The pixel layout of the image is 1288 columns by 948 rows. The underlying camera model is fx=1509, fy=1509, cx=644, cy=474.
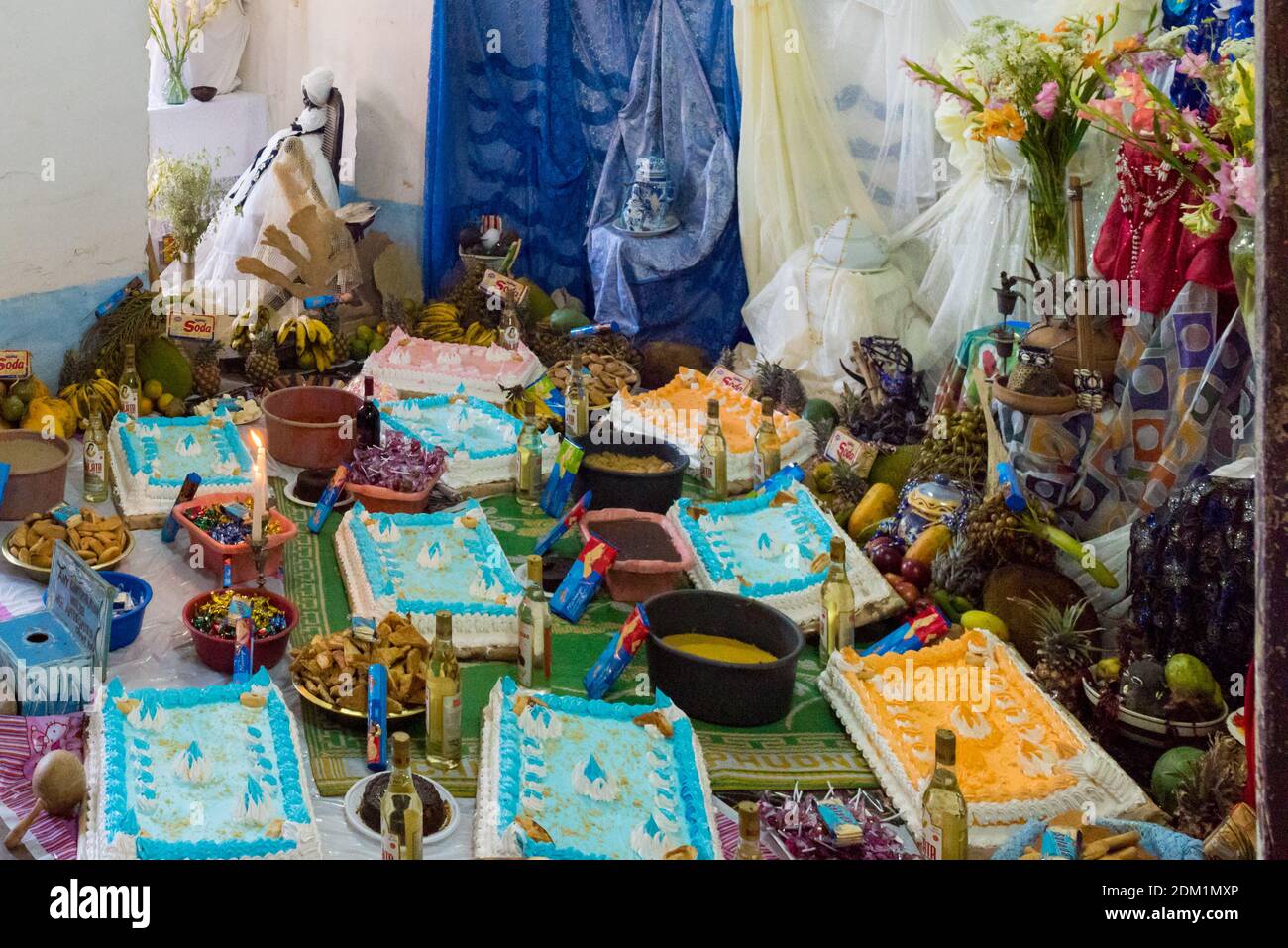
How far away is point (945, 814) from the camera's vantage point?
3.35 m

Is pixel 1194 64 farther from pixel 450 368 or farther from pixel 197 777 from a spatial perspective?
pixel 450 368

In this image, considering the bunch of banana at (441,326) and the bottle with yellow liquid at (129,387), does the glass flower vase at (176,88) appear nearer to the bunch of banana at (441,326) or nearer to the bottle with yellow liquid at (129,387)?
the bunch of banana at (441,326)

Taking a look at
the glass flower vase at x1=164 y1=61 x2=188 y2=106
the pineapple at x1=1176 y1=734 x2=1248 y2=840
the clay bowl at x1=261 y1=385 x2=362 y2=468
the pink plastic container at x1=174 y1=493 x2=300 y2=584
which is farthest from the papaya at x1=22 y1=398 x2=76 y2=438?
the glass flower vase at x1=164 y1=61 x2=188 y2=106

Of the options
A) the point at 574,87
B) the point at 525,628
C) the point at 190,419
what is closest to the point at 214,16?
the point at 574,87

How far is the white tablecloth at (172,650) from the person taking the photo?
11.5 ft

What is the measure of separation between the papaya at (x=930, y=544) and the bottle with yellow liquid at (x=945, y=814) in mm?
1724

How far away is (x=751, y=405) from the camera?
21.3 feet

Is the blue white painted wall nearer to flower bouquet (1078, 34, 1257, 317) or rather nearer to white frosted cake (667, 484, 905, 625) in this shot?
white frosted cake (667, 484, 905, 625)

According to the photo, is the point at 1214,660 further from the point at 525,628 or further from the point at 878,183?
the point at 878,183

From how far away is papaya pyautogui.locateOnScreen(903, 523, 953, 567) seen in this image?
5.07 m

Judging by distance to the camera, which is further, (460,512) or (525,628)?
(460,512)

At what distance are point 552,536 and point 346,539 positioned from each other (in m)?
0.70

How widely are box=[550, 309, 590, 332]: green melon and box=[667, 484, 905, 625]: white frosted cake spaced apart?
8.42ft

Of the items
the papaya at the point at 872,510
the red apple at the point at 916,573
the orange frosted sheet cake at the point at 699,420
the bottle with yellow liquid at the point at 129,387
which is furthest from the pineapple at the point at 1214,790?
the bottle with yellow liquid at the point at 129,387
